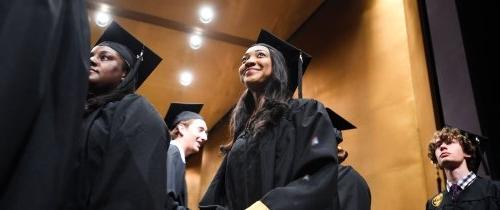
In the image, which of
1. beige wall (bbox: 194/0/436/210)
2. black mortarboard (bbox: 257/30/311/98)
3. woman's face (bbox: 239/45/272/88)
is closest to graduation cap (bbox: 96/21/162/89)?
woman's face (bbox: 239/45/272/88)

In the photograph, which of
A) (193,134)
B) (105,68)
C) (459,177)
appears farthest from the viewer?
(193,134)

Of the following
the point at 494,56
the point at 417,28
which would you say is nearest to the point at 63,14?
the point at 417,28

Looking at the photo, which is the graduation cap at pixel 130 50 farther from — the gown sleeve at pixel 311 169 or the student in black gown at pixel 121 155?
the gown sleeve at pixel 311 169

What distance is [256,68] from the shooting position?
2521 mm

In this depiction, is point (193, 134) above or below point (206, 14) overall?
below

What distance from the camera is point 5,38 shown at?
96 centimetres

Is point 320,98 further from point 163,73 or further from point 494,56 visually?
point 163,73

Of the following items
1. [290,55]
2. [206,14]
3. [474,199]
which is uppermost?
[206,14]

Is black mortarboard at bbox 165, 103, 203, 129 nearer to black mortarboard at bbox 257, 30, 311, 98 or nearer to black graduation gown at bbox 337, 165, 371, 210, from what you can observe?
black graduation gown at bbox 337, 165, 371, 210

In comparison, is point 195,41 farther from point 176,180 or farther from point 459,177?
point 459,177

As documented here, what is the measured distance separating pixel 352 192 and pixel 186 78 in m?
4.51

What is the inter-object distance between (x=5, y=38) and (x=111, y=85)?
127cm

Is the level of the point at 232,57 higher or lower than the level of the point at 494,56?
higher

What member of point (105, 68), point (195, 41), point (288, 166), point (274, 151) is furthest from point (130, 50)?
point (195, 41)
